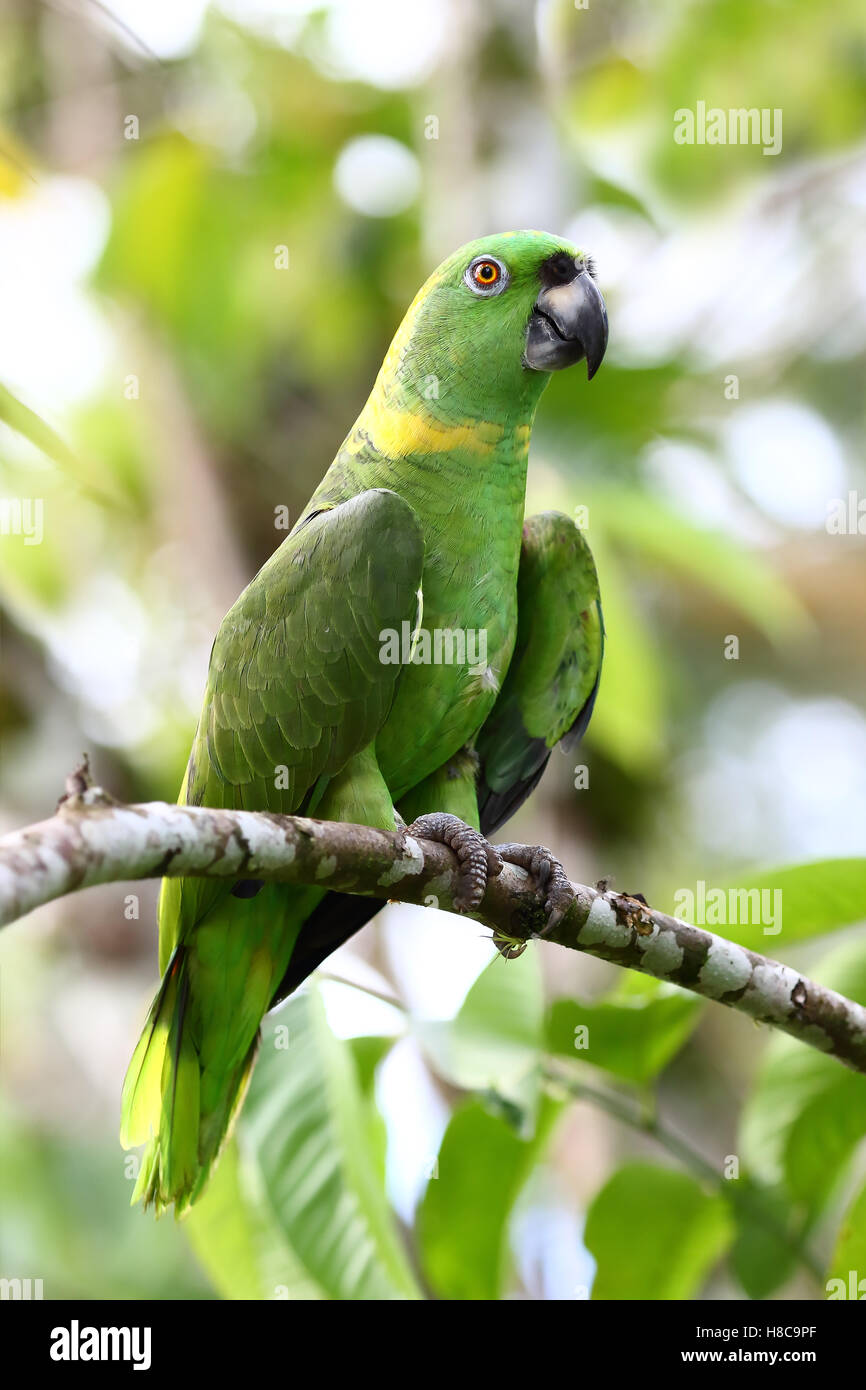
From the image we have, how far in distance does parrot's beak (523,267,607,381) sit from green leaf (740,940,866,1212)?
4.72ft

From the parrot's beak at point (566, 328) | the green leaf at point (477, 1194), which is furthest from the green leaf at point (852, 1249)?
the parrot's beak at point (566, 328)

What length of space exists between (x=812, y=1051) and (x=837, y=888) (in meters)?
0.38

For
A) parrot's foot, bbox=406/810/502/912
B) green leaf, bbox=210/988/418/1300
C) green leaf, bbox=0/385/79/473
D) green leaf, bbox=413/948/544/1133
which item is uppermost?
green leaf, bbox=0/385/79/473

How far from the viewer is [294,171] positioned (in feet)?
17.9

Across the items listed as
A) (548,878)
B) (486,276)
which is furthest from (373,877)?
(486,276)

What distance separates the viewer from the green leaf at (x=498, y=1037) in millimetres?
2432

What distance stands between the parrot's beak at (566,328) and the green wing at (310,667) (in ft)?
1.73

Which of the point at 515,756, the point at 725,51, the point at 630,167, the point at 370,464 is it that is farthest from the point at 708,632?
the point at 370,464

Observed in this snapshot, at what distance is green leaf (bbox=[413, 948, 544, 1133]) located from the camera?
2432mm

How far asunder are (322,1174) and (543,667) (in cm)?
135

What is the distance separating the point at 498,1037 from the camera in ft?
8.32

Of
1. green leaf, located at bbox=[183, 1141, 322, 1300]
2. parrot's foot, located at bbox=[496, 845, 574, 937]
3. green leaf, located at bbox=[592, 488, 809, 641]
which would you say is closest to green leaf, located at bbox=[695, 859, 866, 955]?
parrot's foot, located at bbox=[496, 845, 574, 937]

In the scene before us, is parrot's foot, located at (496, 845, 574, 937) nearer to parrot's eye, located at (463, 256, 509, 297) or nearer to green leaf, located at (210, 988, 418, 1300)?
green leaf, located at (210, 988, 418, 1300)
